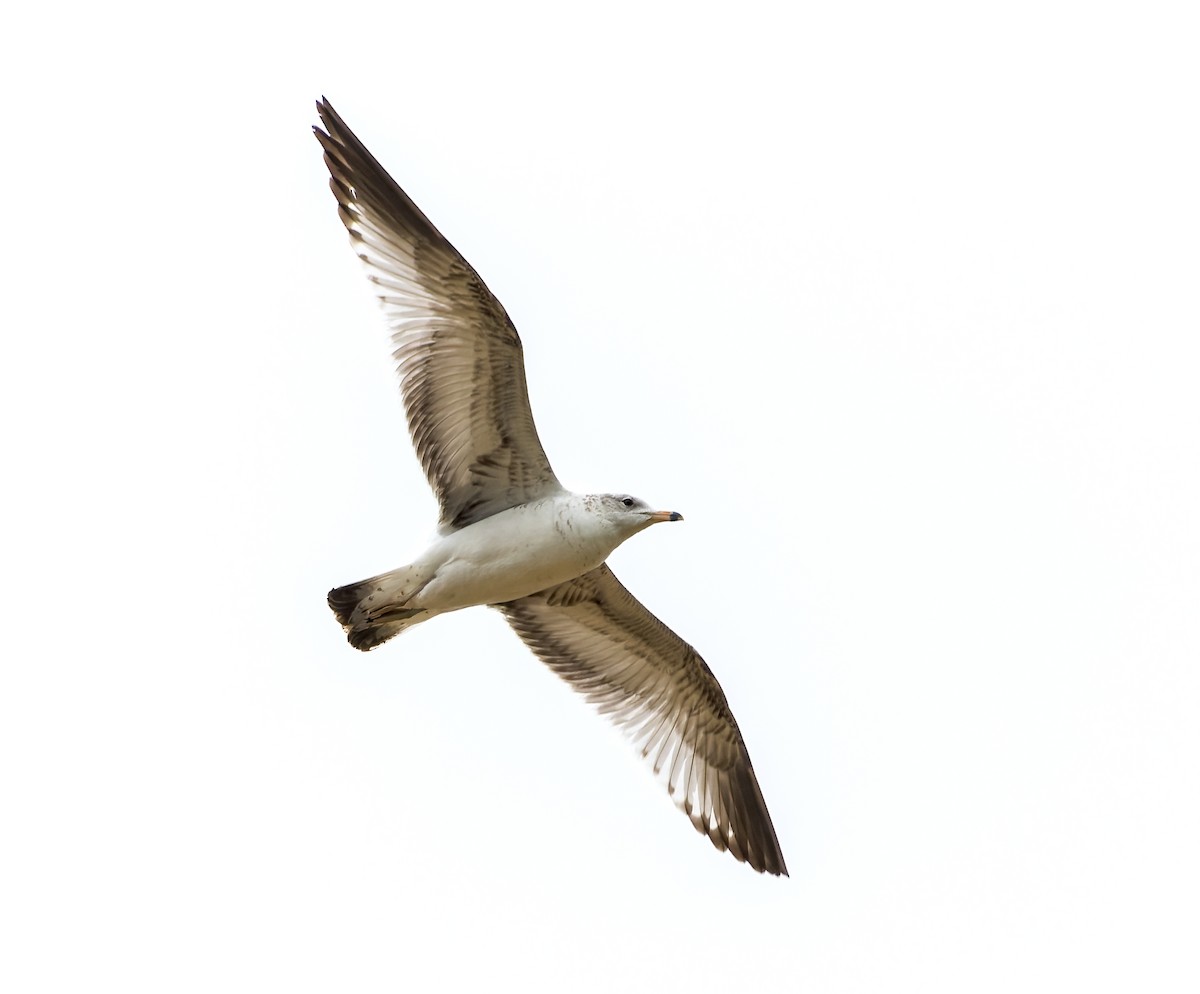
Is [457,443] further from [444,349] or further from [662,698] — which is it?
[662,698]

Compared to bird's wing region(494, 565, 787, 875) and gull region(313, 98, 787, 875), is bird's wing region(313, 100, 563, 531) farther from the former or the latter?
bird's wing region(494, 565, 787, 875)

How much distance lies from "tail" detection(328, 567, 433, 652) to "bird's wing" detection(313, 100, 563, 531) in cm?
41

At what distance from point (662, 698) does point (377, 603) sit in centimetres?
258

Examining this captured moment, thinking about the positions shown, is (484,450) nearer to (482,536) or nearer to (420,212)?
(482,536)

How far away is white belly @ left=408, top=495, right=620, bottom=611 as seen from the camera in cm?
1022

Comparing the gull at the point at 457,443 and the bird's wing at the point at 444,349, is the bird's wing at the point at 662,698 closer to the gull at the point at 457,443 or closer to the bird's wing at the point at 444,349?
the gull at the point at 457,443

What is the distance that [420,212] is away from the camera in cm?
1029

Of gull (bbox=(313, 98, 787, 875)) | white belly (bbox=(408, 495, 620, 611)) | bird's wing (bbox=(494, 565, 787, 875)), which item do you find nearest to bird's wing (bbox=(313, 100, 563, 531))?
gull (bbox=(313, 98, 787, 875))

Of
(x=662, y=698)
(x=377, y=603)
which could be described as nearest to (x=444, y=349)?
(x=377, y=603)

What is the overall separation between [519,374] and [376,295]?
942 millimetres

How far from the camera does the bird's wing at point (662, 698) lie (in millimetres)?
11641

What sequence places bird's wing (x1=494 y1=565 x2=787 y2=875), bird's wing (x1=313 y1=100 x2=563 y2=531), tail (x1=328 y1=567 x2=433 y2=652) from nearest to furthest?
bird's wing (x1=313 y1=100 x2=563 y2=531) < tail (x1=328 y1=567 x2=433 y2=652) < bird's wing (x1=494 y1=565 x2=787 y2=875)

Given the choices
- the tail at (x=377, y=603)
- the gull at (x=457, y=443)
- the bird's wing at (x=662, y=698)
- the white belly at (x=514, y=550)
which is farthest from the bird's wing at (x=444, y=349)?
the bird's wing at (x=662, y=698)

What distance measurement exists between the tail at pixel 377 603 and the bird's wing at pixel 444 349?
407 mm
